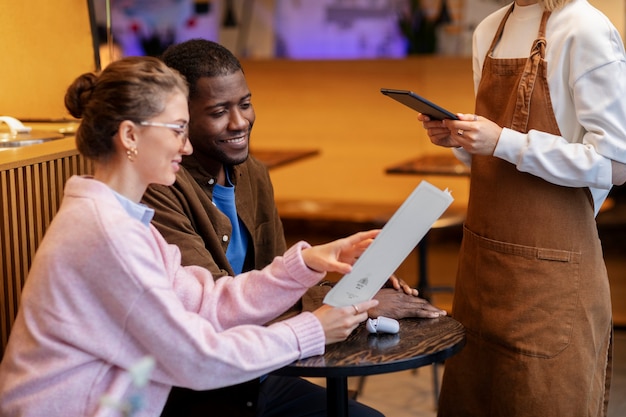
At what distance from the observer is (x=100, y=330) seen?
1.64m

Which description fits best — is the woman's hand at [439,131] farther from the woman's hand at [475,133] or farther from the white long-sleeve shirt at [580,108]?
the white long-sleeve shirt at [580,108]

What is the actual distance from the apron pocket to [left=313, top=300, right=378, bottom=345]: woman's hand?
0.58 meters

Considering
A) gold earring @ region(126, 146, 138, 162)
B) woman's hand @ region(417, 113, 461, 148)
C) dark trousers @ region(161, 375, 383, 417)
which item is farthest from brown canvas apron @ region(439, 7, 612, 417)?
gold earring @ region(126, 146, 138, 162)

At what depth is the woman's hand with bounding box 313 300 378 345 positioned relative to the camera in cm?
185

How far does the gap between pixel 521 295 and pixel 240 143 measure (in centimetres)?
84

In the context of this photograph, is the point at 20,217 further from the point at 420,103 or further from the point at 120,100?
the point at 420,103

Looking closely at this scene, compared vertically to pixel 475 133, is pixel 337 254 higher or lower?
lower

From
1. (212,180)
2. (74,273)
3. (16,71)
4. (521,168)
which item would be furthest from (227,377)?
(16,71)

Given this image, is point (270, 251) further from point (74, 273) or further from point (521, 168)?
point (74, 273)

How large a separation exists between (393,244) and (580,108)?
71 cm

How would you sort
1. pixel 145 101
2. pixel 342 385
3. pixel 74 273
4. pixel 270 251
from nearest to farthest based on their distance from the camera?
pixel 74 273, pixel 145 101, pixel 342 385, pixel 270 251

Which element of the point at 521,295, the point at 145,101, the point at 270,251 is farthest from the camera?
the point at 270,251

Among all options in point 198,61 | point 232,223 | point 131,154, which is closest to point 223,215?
point 232,223

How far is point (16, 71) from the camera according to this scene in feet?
8.76
